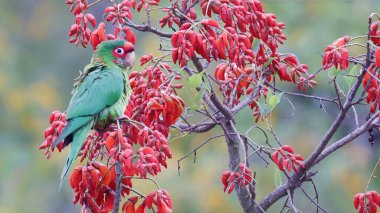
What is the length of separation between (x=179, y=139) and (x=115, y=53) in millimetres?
5023

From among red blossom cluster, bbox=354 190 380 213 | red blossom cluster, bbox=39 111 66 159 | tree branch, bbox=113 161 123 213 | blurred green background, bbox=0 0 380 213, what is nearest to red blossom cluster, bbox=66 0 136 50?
red blossom cluster, bbox=39 111 66 159

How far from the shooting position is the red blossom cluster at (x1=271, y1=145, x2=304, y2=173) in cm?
296

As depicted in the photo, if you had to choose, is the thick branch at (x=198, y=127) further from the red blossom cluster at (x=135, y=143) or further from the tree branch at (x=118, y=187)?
the tree branch at (x=118, y=187)

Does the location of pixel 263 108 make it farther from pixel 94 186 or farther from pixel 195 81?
pixel 94 186

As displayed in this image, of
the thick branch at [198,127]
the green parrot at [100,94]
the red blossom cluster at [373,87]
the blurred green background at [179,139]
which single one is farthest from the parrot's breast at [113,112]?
the blurred green background at [179,139]

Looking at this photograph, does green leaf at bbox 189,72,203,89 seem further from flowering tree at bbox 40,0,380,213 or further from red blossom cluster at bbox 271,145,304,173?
red blossom cluster at bbox 271,145,304,173

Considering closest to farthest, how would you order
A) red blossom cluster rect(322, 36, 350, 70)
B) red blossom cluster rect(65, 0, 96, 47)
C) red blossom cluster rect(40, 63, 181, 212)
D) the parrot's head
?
red blossom cluster rect(40, 63, 181, 212) → red blossom cluster rect(322, 36, 350, 70) → red blossom cluster rect(65, 0, 96, 47) → the parrot's head

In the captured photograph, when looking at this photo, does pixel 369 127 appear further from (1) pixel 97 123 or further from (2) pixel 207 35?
(1) pixel 97 123

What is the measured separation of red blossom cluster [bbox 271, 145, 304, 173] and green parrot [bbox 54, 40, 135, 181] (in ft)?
1.78

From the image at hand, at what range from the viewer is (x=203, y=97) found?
3.12 m

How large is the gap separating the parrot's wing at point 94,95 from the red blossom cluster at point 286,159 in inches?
23.6

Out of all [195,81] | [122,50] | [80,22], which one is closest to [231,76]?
[195,81]

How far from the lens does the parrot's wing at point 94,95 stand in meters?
3.04

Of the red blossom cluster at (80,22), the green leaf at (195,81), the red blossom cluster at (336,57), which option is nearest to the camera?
the green leaf at (195,81)
